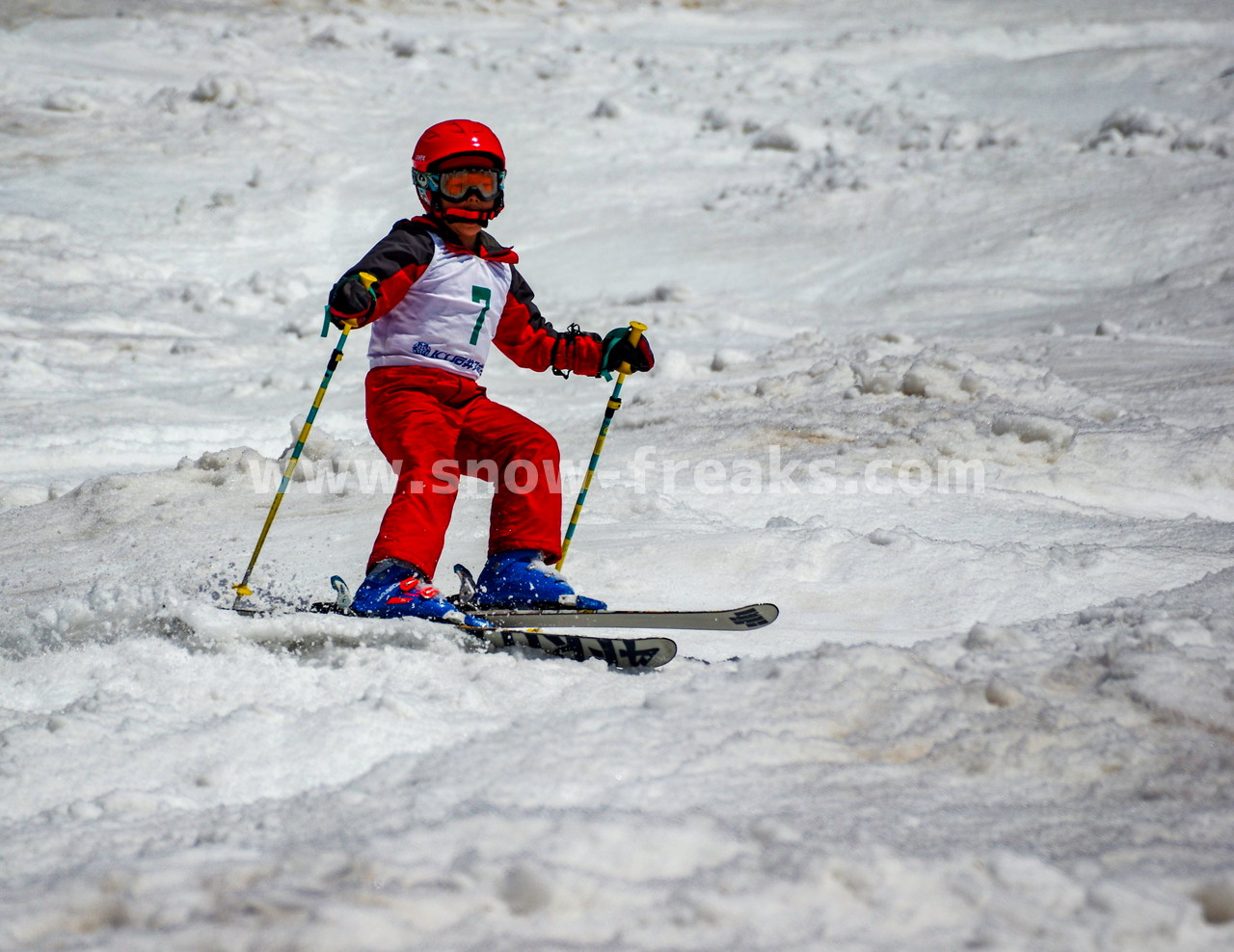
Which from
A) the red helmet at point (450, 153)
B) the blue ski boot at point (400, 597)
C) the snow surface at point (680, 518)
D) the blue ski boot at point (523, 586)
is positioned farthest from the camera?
the red helmet at point (450, 153)

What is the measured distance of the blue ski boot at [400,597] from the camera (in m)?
3.35

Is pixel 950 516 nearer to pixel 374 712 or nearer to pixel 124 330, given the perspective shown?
pixel 374 712

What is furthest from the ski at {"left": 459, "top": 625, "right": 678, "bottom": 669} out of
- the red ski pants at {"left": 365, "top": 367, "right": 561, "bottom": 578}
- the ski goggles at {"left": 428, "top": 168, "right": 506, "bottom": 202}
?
the ski goggles at {"left": 428, "top": 168, "right": 506, "bottom": 202}

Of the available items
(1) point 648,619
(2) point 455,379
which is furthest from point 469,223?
(1) point 648,619

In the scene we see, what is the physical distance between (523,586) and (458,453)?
1.88ft

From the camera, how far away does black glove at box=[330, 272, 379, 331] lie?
3.46 metres

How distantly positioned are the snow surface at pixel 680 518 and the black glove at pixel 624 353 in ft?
2.48

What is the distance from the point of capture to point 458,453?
12.9ft

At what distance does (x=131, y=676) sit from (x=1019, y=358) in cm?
649

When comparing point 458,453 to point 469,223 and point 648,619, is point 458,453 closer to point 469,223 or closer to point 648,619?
point 469,223

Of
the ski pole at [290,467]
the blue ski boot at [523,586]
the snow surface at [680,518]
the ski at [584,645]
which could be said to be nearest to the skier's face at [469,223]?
the ski pole at [290,467]

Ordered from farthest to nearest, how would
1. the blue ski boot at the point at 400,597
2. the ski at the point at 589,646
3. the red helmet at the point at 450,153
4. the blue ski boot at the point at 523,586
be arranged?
the red helmet at the point at 450,153 < the blue ski boot at the point at 523,586 < the blue ski boot at the point at 400,597 < the ski at the point at 589,646

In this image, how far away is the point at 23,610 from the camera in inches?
139

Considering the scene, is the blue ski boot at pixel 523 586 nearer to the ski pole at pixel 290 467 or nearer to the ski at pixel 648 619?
the ski at pixel 648 619
